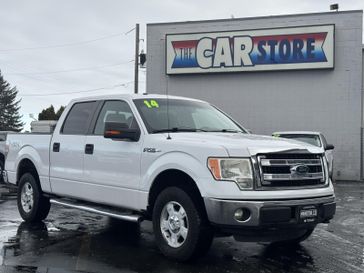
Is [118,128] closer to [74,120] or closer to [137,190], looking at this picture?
[137,190]

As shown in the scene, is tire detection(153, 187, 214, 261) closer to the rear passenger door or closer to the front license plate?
the front license plate

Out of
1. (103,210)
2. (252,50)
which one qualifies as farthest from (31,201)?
(252,50)

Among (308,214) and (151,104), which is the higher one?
(151,104)

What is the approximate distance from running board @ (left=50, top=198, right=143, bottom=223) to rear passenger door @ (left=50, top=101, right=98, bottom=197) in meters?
0.13

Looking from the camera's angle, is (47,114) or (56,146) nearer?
(56,146)

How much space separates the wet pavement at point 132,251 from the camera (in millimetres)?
5723

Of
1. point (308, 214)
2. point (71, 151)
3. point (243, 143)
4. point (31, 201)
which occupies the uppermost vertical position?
point (243, 143)

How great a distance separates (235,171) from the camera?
5438mm

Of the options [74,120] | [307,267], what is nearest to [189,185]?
[307,267]

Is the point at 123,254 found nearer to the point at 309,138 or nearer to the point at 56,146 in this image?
the point at 56,146

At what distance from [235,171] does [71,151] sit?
3093 mm

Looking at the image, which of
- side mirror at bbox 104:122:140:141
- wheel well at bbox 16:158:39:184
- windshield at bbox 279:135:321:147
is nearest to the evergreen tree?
windshield at bbox 279:135:321:147

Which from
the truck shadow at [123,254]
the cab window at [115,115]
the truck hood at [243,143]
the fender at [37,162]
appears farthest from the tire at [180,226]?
the fender at [37,162]

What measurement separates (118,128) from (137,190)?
31.8 inches
